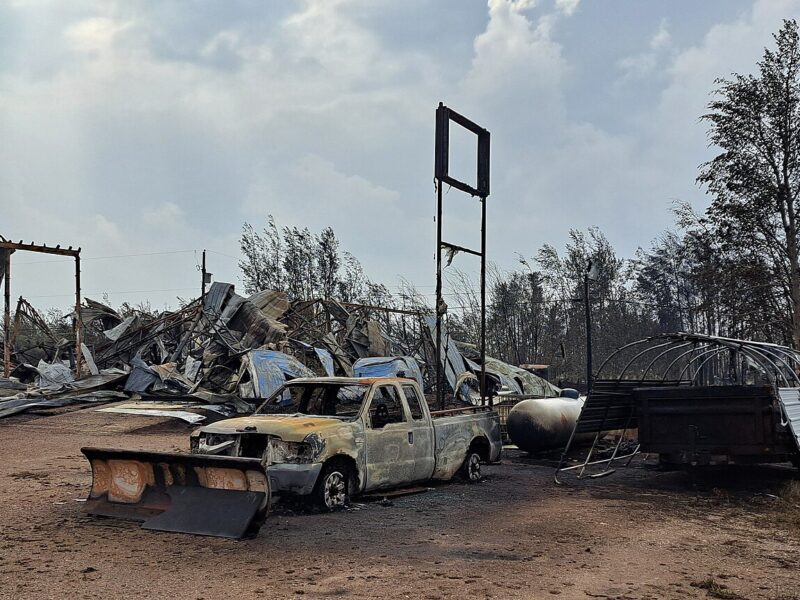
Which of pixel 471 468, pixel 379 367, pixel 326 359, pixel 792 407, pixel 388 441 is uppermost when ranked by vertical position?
pixel 326 359

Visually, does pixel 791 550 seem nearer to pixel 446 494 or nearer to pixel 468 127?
pixel 446 494

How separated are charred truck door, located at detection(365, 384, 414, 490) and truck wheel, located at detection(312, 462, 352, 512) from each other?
448mm

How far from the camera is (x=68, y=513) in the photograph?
9.12m

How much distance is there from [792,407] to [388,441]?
6083 mm

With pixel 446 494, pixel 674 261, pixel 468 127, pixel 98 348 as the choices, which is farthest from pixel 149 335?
pixel 674 261

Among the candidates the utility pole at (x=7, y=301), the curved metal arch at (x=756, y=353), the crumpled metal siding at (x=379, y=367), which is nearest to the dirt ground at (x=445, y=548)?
the curved metal arch at (x=756, y=353)

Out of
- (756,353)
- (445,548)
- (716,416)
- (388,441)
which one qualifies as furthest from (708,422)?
(445,548)

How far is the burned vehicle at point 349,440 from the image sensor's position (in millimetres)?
9320

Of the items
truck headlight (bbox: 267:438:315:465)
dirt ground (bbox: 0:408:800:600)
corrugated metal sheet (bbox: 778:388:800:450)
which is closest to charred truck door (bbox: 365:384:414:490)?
dirt ground (bbox: 0:408:800:600)

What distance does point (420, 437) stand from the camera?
1130 cm

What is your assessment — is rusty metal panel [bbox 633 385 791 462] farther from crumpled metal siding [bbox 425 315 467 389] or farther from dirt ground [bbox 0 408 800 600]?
crumpled metal siding [bbox 425 315 467 389]

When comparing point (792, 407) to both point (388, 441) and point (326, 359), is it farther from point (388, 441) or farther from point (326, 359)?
point (326, 359)

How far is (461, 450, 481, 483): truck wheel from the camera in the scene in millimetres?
12625

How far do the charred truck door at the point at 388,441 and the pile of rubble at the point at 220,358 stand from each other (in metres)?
11.5
